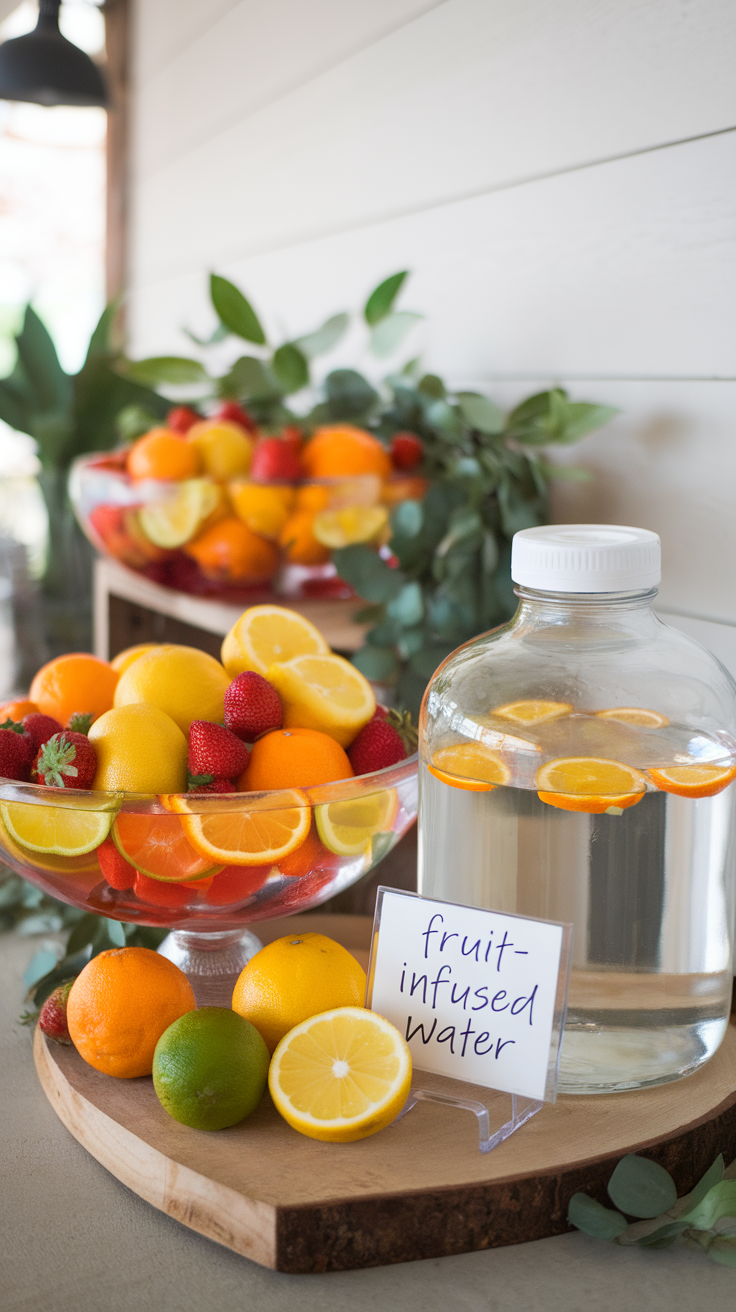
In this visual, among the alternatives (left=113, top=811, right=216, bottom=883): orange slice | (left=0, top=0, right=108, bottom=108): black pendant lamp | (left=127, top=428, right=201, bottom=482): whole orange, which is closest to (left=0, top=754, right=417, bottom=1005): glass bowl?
(left=113, top=811, right=216, bottom=883): orange slice

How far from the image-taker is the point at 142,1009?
A: 2.04 feet

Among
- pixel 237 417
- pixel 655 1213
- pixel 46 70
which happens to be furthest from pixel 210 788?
pixel 46 70

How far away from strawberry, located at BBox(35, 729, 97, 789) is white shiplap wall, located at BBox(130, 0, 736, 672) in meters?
0.47

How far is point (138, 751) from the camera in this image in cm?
64

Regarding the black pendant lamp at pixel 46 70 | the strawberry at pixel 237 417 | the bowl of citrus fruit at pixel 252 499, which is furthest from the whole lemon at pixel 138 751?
the black pendant lamp at pixel 46 70

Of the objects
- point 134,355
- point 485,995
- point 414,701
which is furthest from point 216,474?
point 134,355

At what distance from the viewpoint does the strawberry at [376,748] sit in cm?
70

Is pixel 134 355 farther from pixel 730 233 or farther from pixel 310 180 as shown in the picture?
pixel 730 233

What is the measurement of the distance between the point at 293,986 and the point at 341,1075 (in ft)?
0.22

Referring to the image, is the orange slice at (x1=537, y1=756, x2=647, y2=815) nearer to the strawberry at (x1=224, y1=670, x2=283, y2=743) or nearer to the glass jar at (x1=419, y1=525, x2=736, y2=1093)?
the glass jar at (x1=419, y1=525, x2=736, y2=1093)

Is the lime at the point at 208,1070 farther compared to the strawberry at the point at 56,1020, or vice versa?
the strawberry at the point at 56,1020

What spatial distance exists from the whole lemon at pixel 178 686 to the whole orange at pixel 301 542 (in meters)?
0.33

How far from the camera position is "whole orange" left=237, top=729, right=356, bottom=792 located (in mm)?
646

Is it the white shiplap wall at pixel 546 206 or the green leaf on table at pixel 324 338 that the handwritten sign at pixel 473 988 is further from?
the green leaf on table at pixel 324 338
